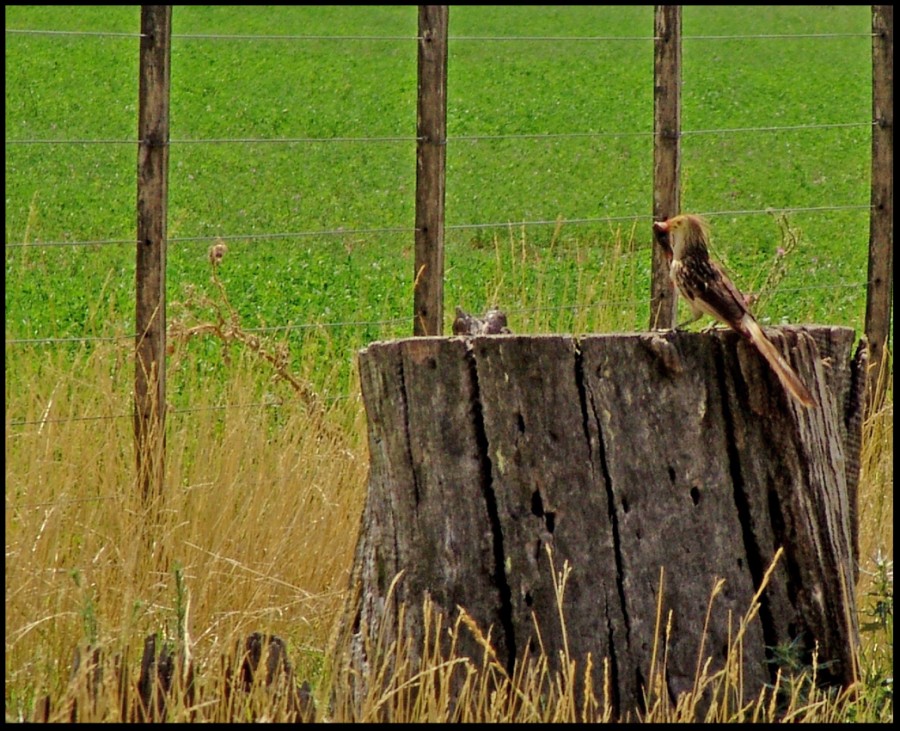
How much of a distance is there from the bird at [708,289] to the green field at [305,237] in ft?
2.83

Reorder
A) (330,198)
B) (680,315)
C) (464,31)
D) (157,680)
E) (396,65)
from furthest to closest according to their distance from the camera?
(464,31) → (396,65) → (330,198) → (680,315) → (157,680)

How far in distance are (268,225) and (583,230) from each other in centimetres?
324

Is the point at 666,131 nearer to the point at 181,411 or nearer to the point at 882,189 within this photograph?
the point at 882,189

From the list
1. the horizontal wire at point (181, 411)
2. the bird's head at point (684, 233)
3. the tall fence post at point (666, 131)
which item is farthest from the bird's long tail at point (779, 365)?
the tall fence post at point (666, 131)

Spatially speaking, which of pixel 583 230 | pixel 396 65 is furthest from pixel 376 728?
pixel 396 65

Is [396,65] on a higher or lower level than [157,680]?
higher

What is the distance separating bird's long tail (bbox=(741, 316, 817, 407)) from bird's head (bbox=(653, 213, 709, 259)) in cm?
43

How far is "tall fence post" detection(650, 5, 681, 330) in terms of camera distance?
5938 millimetres

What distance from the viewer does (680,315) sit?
703 cm

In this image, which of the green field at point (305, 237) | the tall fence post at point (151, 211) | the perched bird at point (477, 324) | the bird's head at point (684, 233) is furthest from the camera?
the tall fence post at point (151, 211)

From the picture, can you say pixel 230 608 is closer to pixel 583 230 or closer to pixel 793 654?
pixel 793 654

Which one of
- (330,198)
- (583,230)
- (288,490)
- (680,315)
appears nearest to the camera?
A: (288,490)

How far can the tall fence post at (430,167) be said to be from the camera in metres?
5.14

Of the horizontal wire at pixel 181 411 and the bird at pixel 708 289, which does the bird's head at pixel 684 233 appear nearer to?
the bird at pixel 708 289
